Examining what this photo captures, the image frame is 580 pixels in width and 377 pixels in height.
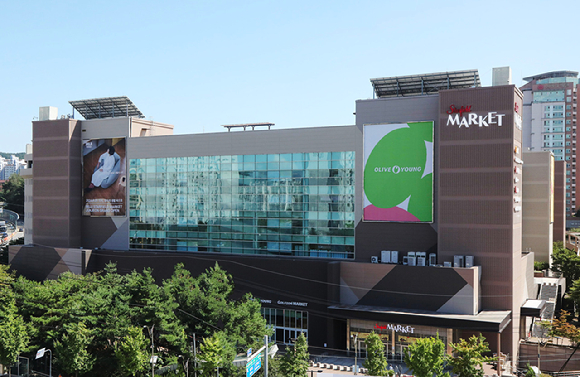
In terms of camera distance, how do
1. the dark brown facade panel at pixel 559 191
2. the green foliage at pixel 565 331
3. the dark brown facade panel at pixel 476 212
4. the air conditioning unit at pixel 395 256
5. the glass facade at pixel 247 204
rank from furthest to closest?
the dark brown facade panel at pixel 559 191 → the glass facade at pixel 247 204 → the air conditioning unit at pixel 395 256 → the dark brown facade panel at pixel 476 212 → the green foliage at pixel 565 331

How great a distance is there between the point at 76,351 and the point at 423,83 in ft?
158

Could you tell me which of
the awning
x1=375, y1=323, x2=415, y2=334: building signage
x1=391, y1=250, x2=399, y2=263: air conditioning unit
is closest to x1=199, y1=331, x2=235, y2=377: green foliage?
the awning

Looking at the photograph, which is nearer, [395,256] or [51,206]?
[395,256]

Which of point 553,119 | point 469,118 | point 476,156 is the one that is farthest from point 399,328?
point 553,119

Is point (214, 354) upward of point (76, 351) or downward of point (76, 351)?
upward

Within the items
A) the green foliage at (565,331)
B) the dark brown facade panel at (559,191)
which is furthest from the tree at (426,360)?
the dark brown facade panel at (559,191)

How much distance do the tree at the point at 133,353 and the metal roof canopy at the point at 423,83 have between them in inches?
1610

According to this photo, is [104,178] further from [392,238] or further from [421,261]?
[421,261]

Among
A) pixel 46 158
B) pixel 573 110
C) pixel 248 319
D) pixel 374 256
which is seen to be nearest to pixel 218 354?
pixel 248 319

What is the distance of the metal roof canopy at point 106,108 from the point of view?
8388cm

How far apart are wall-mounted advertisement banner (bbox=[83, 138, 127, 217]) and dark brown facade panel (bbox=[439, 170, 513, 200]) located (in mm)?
Result: 46431

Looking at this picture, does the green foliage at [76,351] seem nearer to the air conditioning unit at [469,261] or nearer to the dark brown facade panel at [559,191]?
the air conditioning unit at [469,261]

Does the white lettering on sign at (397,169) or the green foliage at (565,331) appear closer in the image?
the green foliage at (565,331)

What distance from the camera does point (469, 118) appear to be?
58.7 meters
